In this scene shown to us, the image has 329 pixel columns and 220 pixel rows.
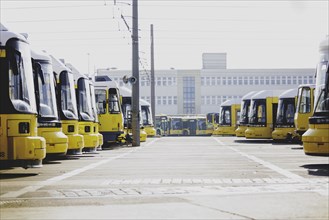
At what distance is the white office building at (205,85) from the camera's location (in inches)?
4446

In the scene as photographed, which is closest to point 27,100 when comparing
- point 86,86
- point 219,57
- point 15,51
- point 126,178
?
point 15,51

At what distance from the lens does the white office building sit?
11294 centimetres

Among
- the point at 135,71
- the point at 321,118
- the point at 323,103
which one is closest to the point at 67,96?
the point at 323,103

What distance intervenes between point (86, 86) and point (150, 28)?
1489 inches

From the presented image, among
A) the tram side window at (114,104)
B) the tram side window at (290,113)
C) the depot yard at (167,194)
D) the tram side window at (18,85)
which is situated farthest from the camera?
the tram side window at (290,113)

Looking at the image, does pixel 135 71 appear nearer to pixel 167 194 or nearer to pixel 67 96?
pixel 67 96

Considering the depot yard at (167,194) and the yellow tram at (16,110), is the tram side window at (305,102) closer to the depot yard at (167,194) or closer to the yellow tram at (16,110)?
the depot yard at (167,194)

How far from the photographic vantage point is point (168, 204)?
9.35 metres

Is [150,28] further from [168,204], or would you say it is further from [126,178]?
[168,204]

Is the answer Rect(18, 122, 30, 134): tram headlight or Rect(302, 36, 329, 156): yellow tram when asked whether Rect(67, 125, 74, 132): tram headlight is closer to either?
Rect(18, 122, 30, 134): tram headlight

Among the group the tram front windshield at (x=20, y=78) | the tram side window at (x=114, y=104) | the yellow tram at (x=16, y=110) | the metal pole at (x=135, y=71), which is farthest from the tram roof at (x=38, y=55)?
the metal pole at (x=135, y=71)

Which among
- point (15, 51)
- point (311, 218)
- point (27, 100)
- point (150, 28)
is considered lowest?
point (311, 218)

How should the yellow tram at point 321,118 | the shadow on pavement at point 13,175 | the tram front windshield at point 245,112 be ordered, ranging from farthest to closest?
the tram front windshield at point 245,112, the yellow tram at point 321,118, the shadow on pavement at point 13,175

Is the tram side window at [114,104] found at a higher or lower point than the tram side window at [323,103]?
higher
